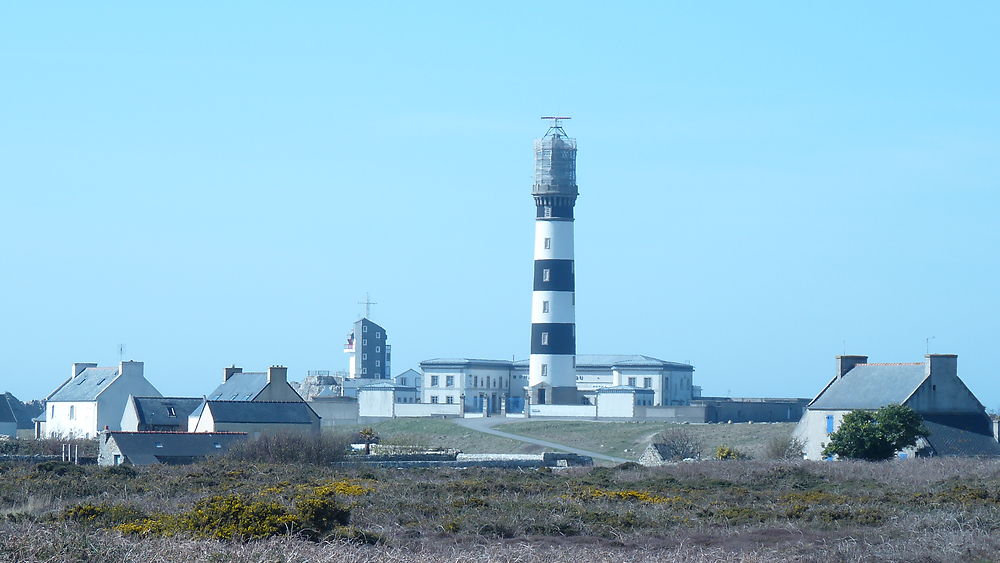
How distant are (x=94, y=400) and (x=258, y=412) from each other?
51.9 feet

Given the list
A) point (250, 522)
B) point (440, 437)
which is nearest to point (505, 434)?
point (440, 437)

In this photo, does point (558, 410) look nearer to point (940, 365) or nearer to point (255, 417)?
point (255, 417)

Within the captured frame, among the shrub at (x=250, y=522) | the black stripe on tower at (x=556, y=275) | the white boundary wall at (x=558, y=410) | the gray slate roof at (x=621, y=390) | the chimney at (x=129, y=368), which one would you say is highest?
the black stripe on tower at (x=556, y=275)

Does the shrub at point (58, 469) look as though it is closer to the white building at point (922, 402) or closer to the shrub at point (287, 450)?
the shrub at point (287, 450)

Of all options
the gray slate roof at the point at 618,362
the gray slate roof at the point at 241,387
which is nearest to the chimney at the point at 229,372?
the gray slate roof at the point at 241,387

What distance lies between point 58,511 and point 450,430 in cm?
6076

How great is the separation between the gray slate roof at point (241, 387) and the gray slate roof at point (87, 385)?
7.06m

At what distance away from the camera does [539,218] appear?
3219 inches

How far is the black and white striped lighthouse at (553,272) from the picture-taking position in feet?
263

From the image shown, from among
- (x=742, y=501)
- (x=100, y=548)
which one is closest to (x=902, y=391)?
(x=742, y=501)

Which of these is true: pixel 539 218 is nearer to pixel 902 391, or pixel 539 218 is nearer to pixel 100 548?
pixel 902 391

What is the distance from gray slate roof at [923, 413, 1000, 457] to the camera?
48.3 m

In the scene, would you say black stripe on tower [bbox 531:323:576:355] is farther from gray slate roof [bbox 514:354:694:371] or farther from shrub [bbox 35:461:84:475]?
shrub [bbox 35:461:84:475]

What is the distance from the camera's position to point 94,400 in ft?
220
